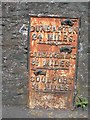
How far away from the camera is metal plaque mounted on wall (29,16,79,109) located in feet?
17.2

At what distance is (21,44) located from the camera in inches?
208

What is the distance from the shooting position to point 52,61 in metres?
5.33

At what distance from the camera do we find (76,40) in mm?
5289

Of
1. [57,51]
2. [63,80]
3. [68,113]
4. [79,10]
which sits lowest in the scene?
[68,113]

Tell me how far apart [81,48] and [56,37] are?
1.14 ft

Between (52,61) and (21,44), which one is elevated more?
(21,44)

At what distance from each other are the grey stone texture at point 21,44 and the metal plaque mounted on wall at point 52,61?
7 cm

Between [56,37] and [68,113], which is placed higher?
[56,37]

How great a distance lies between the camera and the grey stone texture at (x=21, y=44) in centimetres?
520

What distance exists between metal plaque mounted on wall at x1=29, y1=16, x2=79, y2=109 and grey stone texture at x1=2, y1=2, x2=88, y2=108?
71 millimetres

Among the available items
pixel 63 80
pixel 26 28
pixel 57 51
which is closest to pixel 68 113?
pixel 63 80

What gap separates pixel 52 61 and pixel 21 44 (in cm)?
44

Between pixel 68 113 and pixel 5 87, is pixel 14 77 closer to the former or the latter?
pixel 5 87

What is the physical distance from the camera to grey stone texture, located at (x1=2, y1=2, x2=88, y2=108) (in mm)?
5195
